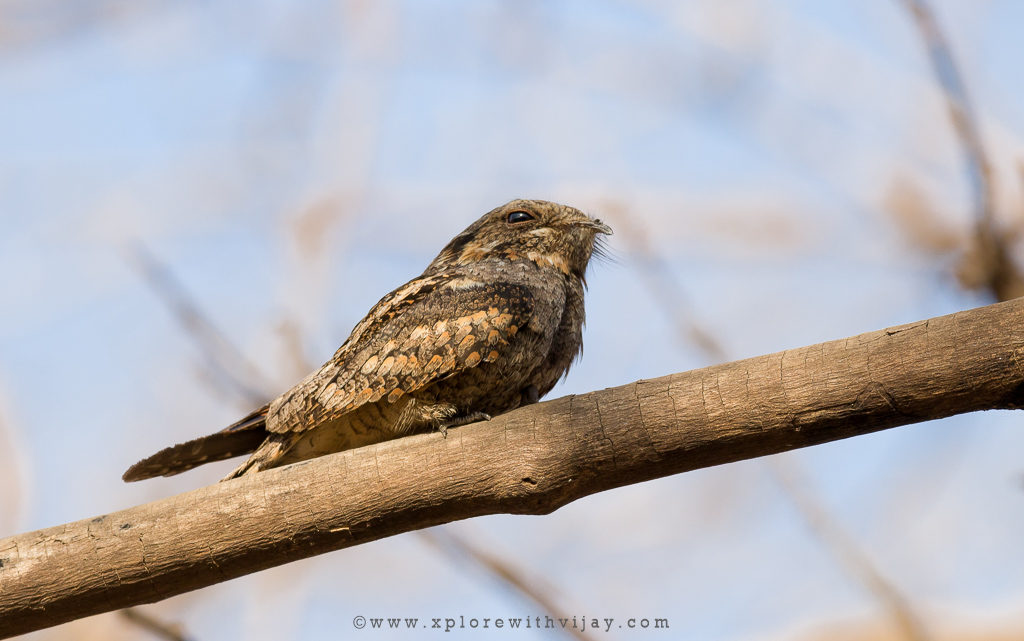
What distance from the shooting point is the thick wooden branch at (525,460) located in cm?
237

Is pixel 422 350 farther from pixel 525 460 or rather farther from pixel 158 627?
pixel 158 627

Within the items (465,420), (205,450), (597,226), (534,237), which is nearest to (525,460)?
(465,420)

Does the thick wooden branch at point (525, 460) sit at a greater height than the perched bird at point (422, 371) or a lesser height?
lesser

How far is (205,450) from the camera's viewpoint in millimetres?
3398

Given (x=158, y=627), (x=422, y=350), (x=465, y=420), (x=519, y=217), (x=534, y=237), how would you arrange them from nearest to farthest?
(x=158, y=627) < (x=465, y=420) < (x=422, y=350) < (x=534, y=237) < (x=519, y=217)

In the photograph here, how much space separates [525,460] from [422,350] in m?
0.69

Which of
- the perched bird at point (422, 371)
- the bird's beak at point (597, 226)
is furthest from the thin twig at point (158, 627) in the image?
the bird's beak at point (597, 226)

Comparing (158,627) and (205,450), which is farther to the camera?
(205,450)

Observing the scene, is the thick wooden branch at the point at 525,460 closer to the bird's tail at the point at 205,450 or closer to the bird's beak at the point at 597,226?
the bird's tail at the point at 205,450

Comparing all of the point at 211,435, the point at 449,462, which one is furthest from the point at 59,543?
the point at 449,462

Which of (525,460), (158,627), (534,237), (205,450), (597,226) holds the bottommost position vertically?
(158,627)

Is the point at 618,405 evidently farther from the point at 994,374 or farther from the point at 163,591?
the point at 163,591

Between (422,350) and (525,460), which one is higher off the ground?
(422,350)

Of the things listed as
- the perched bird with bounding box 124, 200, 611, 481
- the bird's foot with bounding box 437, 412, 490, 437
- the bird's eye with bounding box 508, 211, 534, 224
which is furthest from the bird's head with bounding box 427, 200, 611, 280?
the bird's foot with bounding box 437, 412, 490, 437
